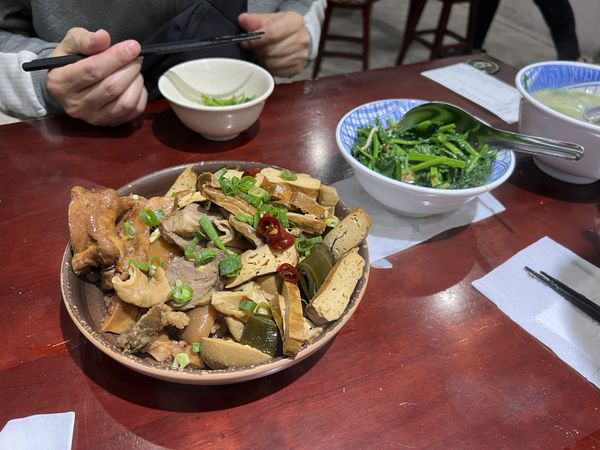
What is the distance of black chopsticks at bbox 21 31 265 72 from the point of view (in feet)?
4.66

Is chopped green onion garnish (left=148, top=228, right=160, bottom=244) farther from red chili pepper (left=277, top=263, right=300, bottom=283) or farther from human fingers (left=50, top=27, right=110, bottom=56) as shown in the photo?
human fingers (left=50, top=27, right=110, bottom=56)

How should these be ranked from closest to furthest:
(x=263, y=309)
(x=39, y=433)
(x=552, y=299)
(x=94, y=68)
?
(x=39, y=433) < (x=263, y=309) < (x=552, y=299) < (x=94, y=68)

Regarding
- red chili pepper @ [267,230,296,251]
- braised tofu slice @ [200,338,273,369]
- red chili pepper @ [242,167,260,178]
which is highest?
red chili pepper @ [242,167,260,178]

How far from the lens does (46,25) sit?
1846 mm

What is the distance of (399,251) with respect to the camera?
4.05ft

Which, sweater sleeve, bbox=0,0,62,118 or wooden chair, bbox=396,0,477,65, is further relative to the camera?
wooden chair, bbox=396,0,477,65

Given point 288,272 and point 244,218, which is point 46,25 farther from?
point 288,272

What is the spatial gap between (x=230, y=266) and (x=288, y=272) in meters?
0.12

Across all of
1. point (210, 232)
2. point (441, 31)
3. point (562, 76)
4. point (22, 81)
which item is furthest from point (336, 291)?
point (441, 31)

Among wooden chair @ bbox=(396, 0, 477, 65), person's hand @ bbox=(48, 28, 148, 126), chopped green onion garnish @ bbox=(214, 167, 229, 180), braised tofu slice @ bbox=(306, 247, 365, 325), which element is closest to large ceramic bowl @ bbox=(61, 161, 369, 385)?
braised tofu slice @ bbox=(306, 247, 365, 325)

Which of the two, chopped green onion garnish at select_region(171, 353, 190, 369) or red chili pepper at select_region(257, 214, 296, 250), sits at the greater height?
red chili pepper at select_region(257, 214, 296, 250)

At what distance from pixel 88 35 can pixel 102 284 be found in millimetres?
949

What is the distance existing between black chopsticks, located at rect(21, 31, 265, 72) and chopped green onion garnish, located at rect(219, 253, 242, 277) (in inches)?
37.6

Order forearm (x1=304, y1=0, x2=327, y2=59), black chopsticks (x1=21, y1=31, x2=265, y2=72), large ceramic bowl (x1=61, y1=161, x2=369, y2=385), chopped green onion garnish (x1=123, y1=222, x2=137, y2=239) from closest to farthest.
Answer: large ceramic bowl (x1=61, y1=161, x2=369, y2=385), chopped green onion garnish (x1=123, y1=222, x2=137, y2=239), black chopsticks (x1=21, y1=31, x2=265, y2=72), forearm (x1=304, y1=0, x2=327, y2=59)
